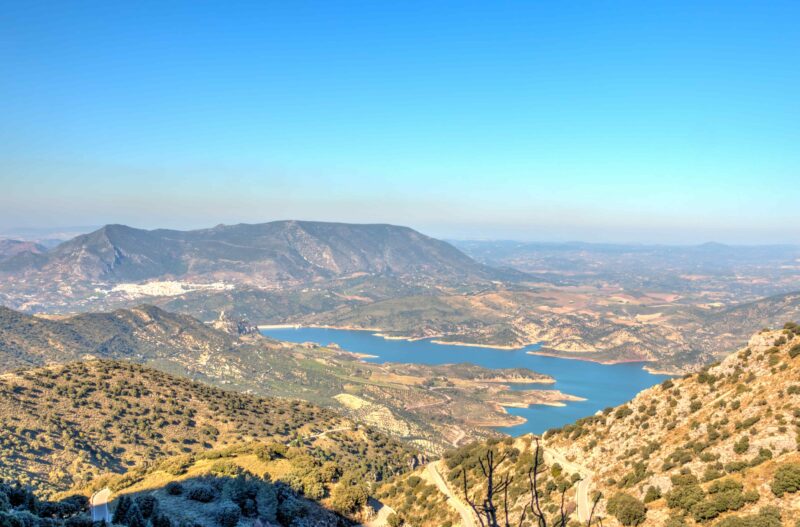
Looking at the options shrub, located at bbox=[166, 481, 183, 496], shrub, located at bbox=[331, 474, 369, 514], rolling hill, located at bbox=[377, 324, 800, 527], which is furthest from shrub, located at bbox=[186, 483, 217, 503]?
rolling hill, located at bbox=[377, 324, 800, 527]

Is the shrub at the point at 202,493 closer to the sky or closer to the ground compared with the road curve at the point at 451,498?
closer to the sky

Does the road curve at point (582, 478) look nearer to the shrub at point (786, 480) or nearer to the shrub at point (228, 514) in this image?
the shrub at point (786, 480)

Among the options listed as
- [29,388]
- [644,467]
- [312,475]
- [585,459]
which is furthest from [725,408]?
[29,388]

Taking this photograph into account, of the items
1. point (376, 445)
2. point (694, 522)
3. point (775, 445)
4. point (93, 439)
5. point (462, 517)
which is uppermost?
point (775, 445)

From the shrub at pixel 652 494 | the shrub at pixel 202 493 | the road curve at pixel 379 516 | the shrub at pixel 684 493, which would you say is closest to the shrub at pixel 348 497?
the road curve at pixel 379 516

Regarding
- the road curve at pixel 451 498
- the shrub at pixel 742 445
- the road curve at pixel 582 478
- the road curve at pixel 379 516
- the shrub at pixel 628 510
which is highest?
the shrub at pixel 742 445

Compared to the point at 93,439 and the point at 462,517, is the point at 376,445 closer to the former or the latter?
the point at 93,439
